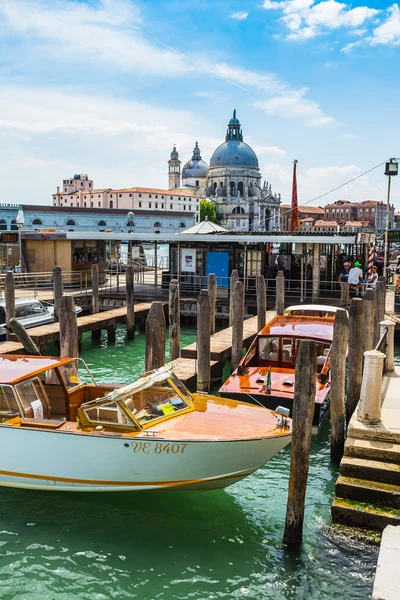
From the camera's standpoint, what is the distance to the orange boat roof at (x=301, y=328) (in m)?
13.2

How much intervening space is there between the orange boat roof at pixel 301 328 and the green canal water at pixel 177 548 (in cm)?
403

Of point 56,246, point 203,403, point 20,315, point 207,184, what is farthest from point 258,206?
point 203,403

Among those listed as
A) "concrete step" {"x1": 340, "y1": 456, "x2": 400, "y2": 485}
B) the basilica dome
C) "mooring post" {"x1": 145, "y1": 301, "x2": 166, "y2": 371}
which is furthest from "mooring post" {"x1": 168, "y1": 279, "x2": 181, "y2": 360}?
the basilica dome

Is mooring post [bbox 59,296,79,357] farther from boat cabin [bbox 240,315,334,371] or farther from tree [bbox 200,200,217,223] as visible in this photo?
tree [bbox 200,200,217,223]

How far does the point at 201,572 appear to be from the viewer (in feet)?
23.7

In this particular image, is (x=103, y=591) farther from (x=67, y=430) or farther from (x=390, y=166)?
(x=390, y=166)

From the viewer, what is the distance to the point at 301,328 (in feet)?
45.1

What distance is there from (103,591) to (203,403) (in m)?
3.38

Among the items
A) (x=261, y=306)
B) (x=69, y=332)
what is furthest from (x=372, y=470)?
(x=261, y=306)

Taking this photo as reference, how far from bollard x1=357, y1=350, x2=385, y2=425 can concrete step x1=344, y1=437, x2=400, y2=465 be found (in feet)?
1.59

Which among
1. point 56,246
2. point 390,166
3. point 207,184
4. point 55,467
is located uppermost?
point 207,184

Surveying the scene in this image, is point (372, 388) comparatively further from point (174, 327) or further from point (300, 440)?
point (174, 327)

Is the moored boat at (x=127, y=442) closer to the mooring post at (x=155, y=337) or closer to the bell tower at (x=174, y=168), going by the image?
the mooring post at (x=155, y=337)

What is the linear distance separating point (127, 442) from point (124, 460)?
31cm
